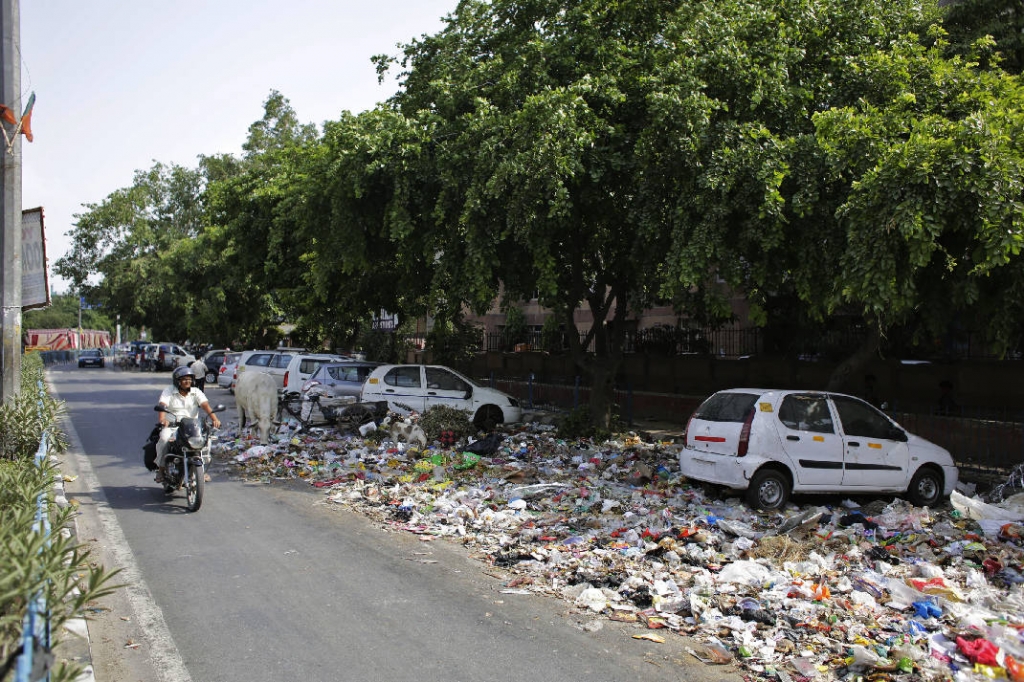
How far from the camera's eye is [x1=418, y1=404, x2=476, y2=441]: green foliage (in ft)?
48.9

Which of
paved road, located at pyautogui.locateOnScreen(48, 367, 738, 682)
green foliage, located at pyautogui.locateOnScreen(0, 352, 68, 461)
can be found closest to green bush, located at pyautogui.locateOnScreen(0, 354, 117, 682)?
paved road, located at pyautogui.locateOnScreen(48, 367, 738, 682)

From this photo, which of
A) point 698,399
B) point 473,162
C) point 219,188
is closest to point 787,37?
point 473,162

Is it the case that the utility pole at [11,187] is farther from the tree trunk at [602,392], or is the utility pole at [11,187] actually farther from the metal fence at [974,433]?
the metal fence at [974,433]

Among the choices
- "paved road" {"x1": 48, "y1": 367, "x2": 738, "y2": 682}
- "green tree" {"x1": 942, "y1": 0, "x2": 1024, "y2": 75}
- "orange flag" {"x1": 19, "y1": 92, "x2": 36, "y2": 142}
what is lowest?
"paved road" {"x1": 48, "y1": 367, "x2": 738, "y2": 682}

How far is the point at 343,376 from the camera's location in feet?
64.4

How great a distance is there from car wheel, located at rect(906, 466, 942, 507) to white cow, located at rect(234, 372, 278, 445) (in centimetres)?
1082

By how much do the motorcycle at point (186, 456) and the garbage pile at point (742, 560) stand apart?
1754 millimetres

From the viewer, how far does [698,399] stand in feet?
61.6

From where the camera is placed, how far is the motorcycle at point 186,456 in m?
9.16

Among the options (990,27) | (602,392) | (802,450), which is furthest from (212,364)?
(990,27)

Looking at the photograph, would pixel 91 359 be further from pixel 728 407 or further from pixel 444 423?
pixel 728 407

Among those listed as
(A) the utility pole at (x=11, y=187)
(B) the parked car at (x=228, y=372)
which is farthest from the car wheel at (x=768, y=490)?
(B) the parked car at (x=228, y=372)

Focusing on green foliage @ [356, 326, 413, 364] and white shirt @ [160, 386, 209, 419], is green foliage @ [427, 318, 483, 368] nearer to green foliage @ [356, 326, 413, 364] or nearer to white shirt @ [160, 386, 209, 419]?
green foliage @ [356, 326, 413, 364]

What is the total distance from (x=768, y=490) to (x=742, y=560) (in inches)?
102
